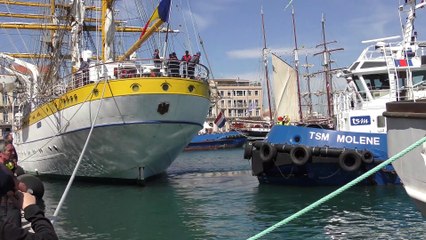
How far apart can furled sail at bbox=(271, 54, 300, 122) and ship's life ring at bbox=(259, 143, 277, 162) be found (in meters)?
39.9

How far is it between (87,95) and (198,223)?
8.78 meters

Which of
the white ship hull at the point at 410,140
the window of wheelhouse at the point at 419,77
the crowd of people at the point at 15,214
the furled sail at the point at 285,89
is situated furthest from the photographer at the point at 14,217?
the furled sail at the point at 285,89

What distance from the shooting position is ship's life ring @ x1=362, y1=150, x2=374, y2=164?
16.0 meters

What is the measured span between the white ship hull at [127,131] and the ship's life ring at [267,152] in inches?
128

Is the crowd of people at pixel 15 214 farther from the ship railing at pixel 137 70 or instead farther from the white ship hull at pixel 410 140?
the ship railing at pixel 137 70

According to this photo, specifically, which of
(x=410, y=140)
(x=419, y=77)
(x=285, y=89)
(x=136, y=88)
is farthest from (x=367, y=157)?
(x=285, y=89)

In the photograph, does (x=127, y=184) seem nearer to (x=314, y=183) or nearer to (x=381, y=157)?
(x=314, y=183)

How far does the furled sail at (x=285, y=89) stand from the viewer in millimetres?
57781

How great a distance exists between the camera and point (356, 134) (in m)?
16.7

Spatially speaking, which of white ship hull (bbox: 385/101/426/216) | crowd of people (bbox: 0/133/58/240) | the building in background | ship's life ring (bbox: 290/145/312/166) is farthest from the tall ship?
the building in background

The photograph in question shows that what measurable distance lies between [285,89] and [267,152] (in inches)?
1654

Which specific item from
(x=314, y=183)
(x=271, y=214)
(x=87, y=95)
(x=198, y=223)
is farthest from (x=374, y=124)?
(x=87, y=95)

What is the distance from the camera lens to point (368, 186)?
17.0 meters

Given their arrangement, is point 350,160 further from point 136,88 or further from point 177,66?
point 136,88
